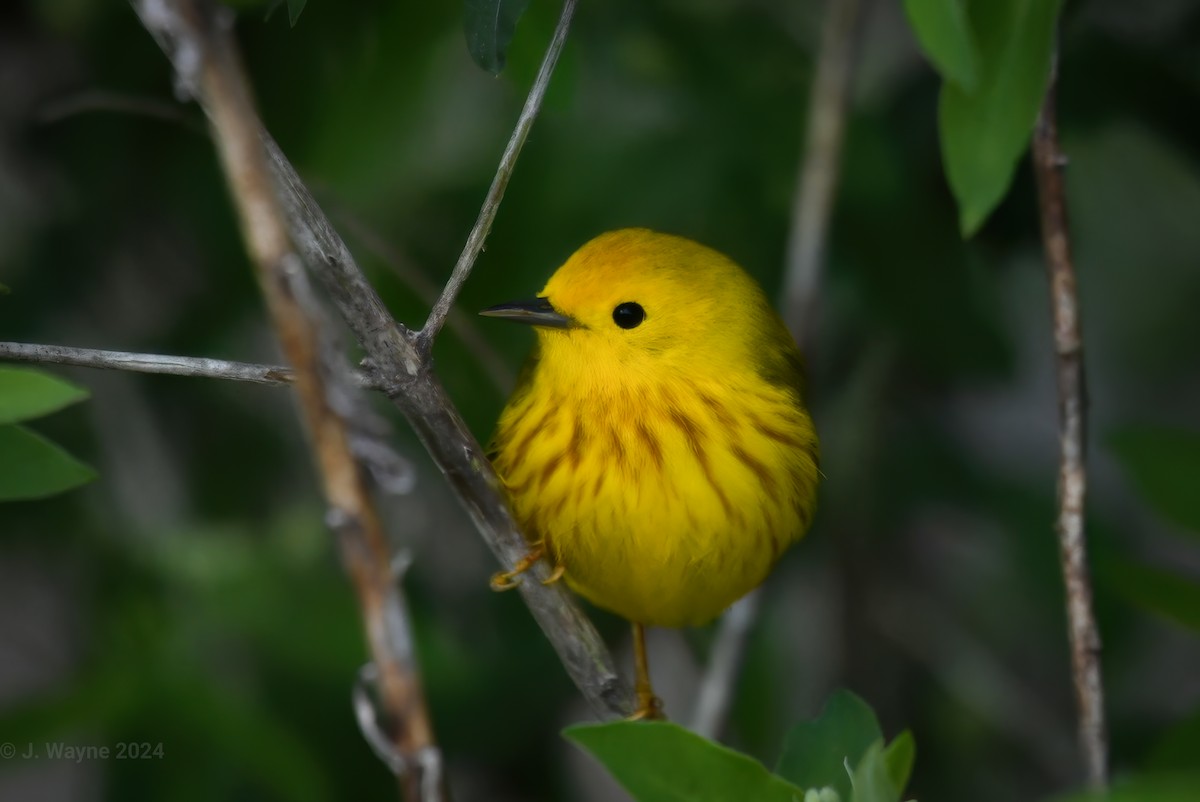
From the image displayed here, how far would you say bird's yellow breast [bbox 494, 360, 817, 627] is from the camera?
8.57 feet

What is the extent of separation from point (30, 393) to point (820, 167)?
2.11 metres

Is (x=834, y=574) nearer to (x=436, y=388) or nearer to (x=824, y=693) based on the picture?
(x=824, y=693)

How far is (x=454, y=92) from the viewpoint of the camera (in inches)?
150

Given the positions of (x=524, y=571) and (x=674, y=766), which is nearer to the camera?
(x=674, y=766)

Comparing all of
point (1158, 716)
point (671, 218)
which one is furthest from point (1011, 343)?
point (1158, 716)

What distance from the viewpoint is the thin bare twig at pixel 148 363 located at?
74.0 inches

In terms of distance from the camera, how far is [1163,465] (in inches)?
107

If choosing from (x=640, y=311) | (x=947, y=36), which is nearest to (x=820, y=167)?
(x=640, y=311)

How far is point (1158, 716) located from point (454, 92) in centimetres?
252

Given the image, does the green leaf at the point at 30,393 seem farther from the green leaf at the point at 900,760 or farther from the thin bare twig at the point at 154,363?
the green leaf at the point at 900,760

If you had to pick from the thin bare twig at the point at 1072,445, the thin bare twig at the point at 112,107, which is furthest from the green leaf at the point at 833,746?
the thin bare twig at the point at 112,107

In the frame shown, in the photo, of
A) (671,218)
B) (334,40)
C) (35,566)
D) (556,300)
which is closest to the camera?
(556,300)

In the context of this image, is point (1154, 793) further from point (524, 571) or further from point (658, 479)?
point (658, 479)

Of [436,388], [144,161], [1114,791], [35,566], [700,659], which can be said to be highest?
[1114,791]
